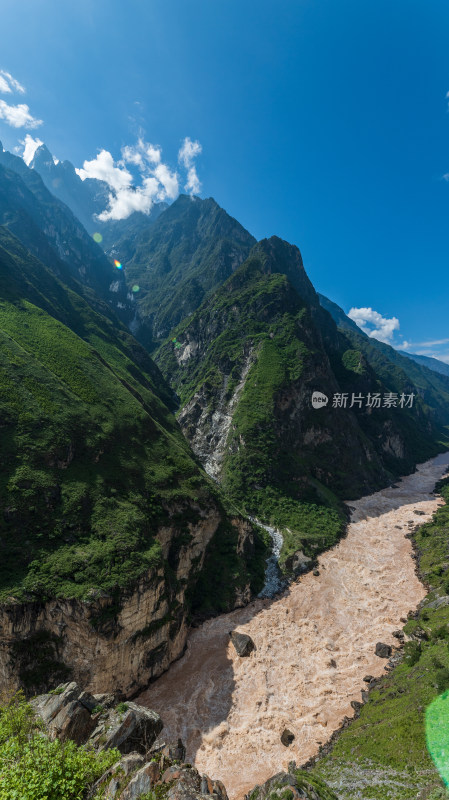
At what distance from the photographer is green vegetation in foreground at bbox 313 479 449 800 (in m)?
19.9

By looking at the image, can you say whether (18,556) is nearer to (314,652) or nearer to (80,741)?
(80,741)

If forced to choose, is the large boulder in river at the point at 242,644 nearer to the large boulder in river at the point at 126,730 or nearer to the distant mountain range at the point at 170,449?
the distant mountain range at the point at 170,449

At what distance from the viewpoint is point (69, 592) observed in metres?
31.9

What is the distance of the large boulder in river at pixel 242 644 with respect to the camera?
3966cm

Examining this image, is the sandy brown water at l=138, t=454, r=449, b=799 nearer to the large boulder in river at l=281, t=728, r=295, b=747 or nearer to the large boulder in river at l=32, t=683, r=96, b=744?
the large boulder in river at l=281, t=728, r=295, b=747

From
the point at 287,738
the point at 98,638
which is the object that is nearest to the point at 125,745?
the point at 98,638

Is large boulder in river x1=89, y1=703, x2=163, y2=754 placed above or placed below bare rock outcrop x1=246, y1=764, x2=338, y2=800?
above

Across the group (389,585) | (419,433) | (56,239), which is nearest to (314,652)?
(389,585)

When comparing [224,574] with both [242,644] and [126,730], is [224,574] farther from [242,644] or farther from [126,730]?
[126,730]

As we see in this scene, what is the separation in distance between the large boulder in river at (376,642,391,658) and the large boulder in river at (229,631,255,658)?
624 inches

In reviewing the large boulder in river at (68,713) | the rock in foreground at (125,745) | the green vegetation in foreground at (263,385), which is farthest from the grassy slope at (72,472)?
the green vegetation in foreground at (263,385)

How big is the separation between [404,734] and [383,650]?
17206 millimetres

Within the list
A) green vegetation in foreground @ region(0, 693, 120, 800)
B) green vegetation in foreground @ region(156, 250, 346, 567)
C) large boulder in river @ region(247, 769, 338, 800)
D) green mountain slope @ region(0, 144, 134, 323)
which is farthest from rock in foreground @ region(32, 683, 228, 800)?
green mountain slope @ region(0, 144, 134, 323)

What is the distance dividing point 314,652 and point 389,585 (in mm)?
19773
